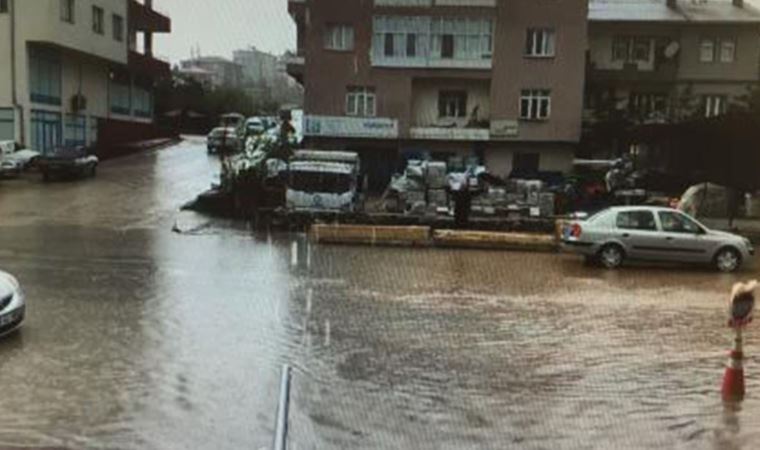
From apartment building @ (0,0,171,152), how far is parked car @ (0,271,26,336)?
1142 inches

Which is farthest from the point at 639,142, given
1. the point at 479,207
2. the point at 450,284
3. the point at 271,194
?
the point at 450,284

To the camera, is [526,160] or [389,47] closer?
[389,47]

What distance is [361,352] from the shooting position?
36.4 ft

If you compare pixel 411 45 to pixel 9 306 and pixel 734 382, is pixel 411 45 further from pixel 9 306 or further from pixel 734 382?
pixel 734 382

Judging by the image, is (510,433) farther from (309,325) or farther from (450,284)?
(450,284)

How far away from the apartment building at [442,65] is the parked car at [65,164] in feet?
30.6

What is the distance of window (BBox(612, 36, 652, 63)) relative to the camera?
46031 millimetres

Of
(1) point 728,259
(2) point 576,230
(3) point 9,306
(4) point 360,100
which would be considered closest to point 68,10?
(4) point 360,100

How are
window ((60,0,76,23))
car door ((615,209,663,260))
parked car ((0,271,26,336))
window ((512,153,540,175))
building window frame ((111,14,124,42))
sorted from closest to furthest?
1. parked car ((0,271,26,336))
2. car door ((615,209,663,260))
3. window ((60,0,76,23))
4. window ((512,153,540,175))
5. building window frame ((111,14,124,42))

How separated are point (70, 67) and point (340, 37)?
13297 millimetres

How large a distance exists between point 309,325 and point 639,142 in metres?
34.3

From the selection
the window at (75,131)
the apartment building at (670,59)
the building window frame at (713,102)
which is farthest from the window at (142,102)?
the building window frame at (713,102)

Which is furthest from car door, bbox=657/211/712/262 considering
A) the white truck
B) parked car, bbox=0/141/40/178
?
parked car, bbox=0/141/40/178

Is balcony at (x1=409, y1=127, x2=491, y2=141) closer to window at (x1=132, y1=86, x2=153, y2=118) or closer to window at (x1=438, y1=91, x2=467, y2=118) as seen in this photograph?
window at (x1=438, y1=91, x2=467, y2=118)
